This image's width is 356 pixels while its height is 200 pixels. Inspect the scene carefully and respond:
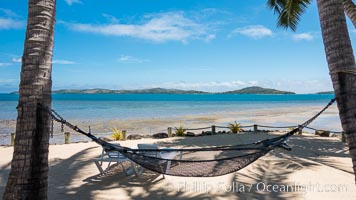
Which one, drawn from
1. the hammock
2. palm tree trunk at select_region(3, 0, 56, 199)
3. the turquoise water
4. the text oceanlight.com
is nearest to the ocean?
the turquoise water

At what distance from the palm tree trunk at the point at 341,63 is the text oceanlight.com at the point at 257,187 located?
1853mm

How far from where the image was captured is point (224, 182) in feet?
12.9

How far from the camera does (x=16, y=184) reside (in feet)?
6.47

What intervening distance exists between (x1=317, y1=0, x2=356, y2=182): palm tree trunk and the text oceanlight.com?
1853 millimetres

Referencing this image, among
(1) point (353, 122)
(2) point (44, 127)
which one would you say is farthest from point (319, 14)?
(2) point (44, 127)

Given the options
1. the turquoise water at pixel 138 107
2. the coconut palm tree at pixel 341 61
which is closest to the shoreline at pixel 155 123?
the turquoise water at pixel 138 107

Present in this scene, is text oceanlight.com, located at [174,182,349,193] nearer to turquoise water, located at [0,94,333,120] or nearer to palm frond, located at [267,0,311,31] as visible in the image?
palm frond, located at [267,0,311,31]

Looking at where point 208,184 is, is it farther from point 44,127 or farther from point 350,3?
point 350,3

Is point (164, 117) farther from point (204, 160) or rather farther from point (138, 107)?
point (204, 160)

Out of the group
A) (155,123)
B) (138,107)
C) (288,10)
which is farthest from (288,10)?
(138,107)

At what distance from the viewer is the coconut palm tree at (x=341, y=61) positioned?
189cm

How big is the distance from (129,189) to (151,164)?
0.98 meters

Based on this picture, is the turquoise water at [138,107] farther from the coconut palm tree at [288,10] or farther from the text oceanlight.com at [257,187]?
the text oceanlight.com at [257,187]

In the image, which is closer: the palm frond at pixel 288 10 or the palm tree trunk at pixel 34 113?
the palm tree trunk at pixel 34 113
